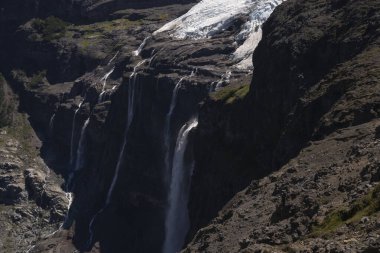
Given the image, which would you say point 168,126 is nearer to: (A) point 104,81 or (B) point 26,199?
(B) point 26,199

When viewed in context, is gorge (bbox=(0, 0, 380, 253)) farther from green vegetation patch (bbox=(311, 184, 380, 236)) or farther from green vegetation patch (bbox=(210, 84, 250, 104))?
green vegetation patch (bbox=(210, 84, 250, 104))

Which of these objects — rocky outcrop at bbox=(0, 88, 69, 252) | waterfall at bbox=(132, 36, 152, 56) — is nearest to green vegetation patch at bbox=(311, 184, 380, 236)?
rocky outcrop at bbox=(0, 88, 69, 252)

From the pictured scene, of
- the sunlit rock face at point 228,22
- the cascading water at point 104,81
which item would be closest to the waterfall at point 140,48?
the sunlit rock face at point 228,22

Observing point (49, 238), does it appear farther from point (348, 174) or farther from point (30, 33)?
point (348, 174)

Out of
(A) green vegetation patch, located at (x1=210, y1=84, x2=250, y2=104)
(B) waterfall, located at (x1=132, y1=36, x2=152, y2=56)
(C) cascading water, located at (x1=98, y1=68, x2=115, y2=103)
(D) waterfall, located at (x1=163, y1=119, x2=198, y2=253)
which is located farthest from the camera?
(B) waterfall, located at (x1=132, y1=36, x2=152, y2=56)

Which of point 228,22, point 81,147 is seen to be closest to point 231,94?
point 228,22

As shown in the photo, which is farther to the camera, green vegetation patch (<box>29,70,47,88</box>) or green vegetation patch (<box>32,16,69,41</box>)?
green vegetation patch (<box>32,16,69,41</box>)
